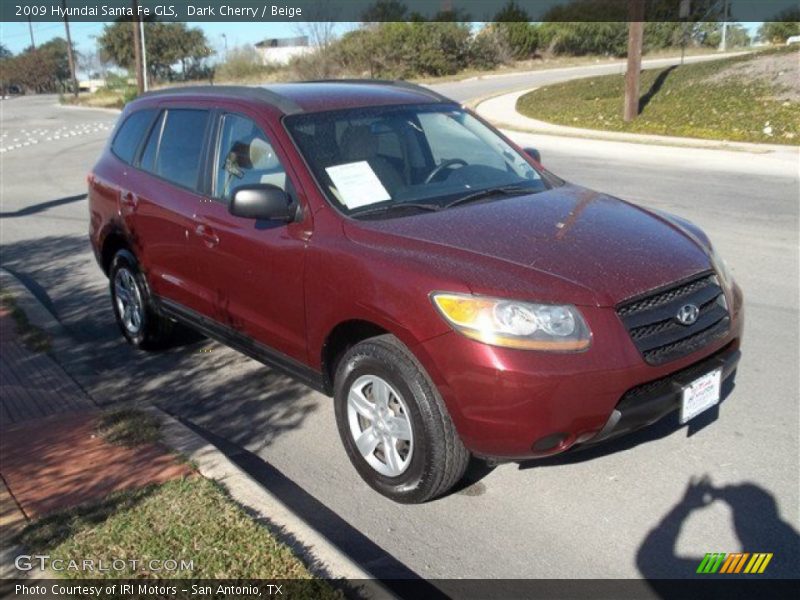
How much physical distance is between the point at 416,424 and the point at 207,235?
6.53 ft

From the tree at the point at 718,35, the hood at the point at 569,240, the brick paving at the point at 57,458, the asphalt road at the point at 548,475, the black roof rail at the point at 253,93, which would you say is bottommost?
the asphalt road at the point at 548,475

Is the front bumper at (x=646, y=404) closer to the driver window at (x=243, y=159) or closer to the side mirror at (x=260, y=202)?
the side mirror at (x=260, y=202)

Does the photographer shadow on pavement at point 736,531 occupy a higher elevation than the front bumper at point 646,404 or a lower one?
lower

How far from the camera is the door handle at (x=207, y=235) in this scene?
474 centimetres

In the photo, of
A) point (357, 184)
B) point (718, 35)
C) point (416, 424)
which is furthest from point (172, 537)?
point (718, 35)

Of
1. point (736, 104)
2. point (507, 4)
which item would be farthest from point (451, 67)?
point (736, 104)

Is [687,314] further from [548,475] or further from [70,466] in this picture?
[70,466]

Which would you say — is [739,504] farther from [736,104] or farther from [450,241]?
[736,104]

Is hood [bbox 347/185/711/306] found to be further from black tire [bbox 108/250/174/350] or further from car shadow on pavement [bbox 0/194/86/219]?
car shadow on pavement [bbox 0/194/86/219]

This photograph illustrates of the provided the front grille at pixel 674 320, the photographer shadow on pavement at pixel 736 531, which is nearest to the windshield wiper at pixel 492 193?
the front grille at pixel 674 320

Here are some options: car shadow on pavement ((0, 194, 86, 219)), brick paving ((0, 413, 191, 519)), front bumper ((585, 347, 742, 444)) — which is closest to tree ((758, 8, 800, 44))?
car shadow on pavement ((0, 194, 86, 219))

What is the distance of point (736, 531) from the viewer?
3.47 m

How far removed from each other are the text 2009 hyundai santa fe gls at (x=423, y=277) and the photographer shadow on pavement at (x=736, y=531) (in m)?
0.46

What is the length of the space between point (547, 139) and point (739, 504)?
1660 centimetres
